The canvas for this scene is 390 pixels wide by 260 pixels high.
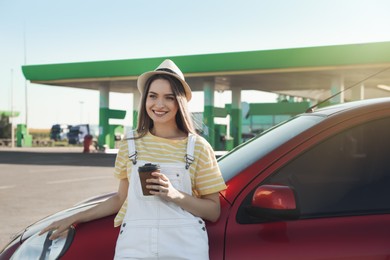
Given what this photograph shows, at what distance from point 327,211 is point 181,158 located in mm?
693

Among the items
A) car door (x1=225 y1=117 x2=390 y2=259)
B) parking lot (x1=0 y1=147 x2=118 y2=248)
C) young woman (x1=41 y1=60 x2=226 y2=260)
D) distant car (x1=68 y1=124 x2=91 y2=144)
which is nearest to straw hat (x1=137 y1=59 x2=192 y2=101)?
young woman (x1=41 y1=60 x2=226 y2=260)

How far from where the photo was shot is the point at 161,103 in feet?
6.89

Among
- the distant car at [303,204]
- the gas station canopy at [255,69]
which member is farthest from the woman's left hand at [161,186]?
the gas station canopy at [255,69]

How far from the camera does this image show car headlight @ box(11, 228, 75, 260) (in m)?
2.09

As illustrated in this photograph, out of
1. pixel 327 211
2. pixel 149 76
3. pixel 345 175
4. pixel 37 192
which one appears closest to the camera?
pixel 327 211

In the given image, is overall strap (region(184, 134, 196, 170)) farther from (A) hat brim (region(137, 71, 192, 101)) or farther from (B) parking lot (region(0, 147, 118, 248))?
(B) parking lot (region(0, 147, 118, 248))

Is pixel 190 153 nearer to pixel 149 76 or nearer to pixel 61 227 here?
pixel 149 76

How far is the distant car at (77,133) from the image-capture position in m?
51.8

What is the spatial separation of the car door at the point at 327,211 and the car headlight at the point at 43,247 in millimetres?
742

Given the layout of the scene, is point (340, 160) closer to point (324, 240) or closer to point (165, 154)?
point (324, 240)

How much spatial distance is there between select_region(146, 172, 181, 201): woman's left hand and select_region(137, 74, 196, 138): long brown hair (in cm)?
34

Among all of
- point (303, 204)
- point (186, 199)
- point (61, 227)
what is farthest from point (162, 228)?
point (303, 204)

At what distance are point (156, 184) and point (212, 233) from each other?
1.13ft

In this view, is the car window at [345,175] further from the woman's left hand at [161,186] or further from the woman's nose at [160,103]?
the woman's nose at [160,103]
